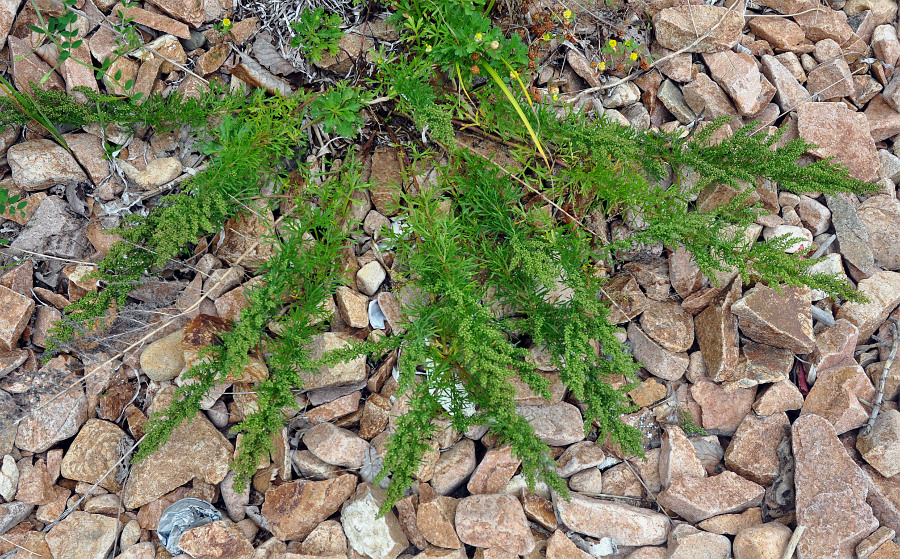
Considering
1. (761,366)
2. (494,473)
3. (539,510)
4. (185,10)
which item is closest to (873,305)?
(761,366)

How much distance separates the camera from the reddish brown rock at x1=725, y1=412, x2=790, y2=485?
2.93m

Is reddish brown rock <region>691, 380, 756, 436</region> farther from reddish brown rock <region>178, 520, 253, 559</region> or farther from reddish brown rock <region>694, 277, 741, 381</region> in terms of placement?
reddish brown rock <region>178, 520, 253, 559</region>

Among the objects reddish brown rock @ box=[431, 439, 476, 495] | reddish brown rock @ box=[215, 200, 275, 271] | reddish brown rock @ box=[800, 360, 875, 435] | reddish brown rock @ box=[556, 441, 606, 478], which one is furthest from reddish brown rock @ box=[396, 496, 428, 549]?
reddish brown rock @ box=[800, 360, 875, 435]

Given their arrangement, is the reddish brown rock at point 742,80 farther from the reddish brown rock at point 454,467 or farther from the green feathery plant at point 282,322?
the reddish brown rock at point 454,467

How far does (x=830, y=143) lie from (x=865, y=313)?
1.06 metres

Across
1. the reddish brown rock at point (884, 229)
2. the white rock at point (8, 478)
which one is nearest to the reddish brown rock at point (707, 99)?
the reddish brown rock at point (884, 229)

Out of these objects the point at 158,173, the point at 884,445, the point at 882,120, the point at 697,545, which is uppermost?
the point at 882,120

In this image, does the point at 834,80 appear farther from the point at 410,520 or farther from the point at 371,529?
the point at 371,529

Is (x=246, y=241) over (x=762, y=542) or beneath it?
over

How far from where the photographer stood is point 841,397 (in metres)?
2.95

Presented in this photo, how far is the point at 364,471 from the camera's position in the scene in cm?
294

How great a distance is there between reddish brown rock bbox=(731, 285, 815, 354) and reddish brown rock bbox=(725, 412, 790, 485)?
412 millimetres

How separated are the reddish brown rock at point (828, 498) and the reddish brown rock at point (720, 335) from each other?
517mm

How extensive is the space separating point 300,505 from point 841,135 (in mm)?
3798
